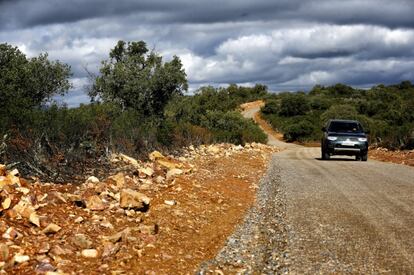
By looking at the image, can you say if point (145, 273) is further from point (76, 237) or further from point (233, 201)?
point (233, 201)

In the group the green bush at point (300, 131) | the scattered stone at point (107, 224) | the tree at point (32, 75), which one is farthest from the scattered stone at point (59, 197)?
the green bush at point (300, 131)

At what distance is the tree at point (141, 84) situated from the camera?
2958 centimetres

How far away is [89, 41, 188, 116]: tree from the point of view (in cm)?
2958

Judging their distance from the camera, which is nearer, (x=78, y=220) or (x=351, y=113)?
(x=78, y=220)

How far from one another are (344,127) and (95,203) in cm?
1615

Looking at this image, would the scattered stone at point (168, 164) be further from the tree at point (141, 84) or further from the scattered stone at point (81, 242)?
the tree at point (141, 84)

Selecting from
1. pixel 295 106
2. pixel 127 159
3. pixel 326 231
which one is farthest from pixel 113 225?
pixel 295 106

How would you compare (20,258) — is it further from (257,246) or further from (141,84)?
(141,84)

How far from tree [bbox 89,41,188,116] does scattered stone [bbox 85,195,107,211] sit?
21377 mm

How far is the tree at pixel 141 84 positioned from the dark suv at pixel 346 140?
1187cm

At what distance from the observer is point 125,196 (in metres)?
8.27

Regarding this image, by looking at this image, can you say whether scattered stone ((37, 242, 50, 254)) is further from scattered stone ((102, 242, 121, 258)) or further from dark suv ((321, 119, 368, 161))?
dark suv ((321, 119, 368, 161))

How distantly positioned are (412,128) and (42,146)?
2485 cm

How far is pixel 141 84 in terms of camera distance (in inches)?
1153
